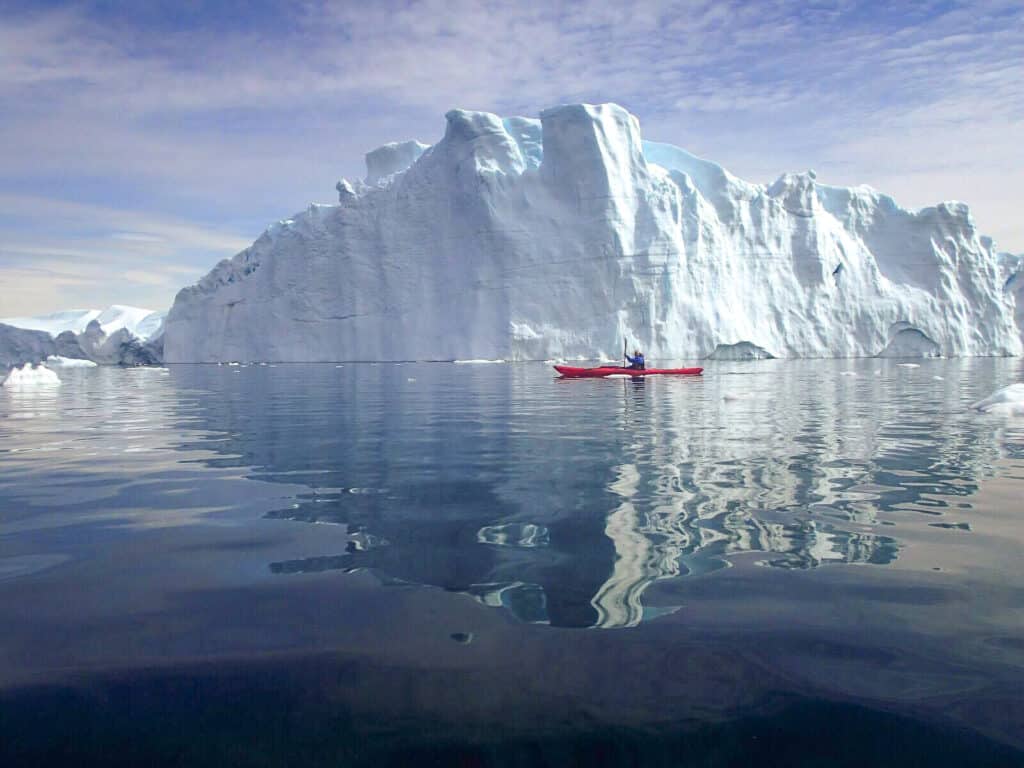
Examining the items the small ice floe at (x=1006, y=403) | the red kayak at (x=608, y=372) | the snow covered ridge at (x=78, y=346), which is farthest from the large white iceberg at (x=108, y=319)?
the small ice floe at (x=1006, y=403)

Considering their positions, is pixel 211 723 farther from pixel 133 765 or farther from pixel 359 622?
pixel 359 622

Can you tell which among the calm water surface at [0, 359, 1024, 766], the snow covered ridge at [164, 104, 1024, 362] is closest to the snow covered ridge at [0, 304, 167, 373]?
the snow covered ridge at [164, 104, 1024, 362]

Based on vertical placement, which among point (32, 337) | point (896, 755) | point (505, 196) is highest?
point (505, 196)

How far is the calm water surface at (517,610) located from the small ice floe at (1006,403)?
158 inches

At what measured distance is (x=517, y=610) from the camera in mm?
2920

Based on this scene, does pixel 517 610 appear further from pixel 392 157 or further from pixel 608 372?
pixel 392 157

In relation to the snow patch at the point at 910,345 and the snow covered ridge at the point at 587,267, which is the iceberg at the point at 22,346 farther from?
the snow patch at the point at 910,345

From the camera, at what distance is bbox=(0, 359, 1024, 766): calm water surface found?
2090mm

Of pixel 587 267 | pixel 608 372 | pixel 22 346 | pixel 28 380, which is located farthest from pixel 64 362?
pixel 608 372

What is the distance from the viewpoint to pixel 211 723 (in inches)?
84.3

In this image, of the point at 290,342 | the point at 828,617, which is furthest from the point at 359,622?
the point at 290,342

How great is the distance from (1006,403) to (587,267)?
2882 cm

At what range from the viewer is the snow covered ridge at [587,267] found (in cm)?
3797

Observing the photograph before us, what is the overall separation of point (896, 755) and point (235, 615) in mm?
2206
